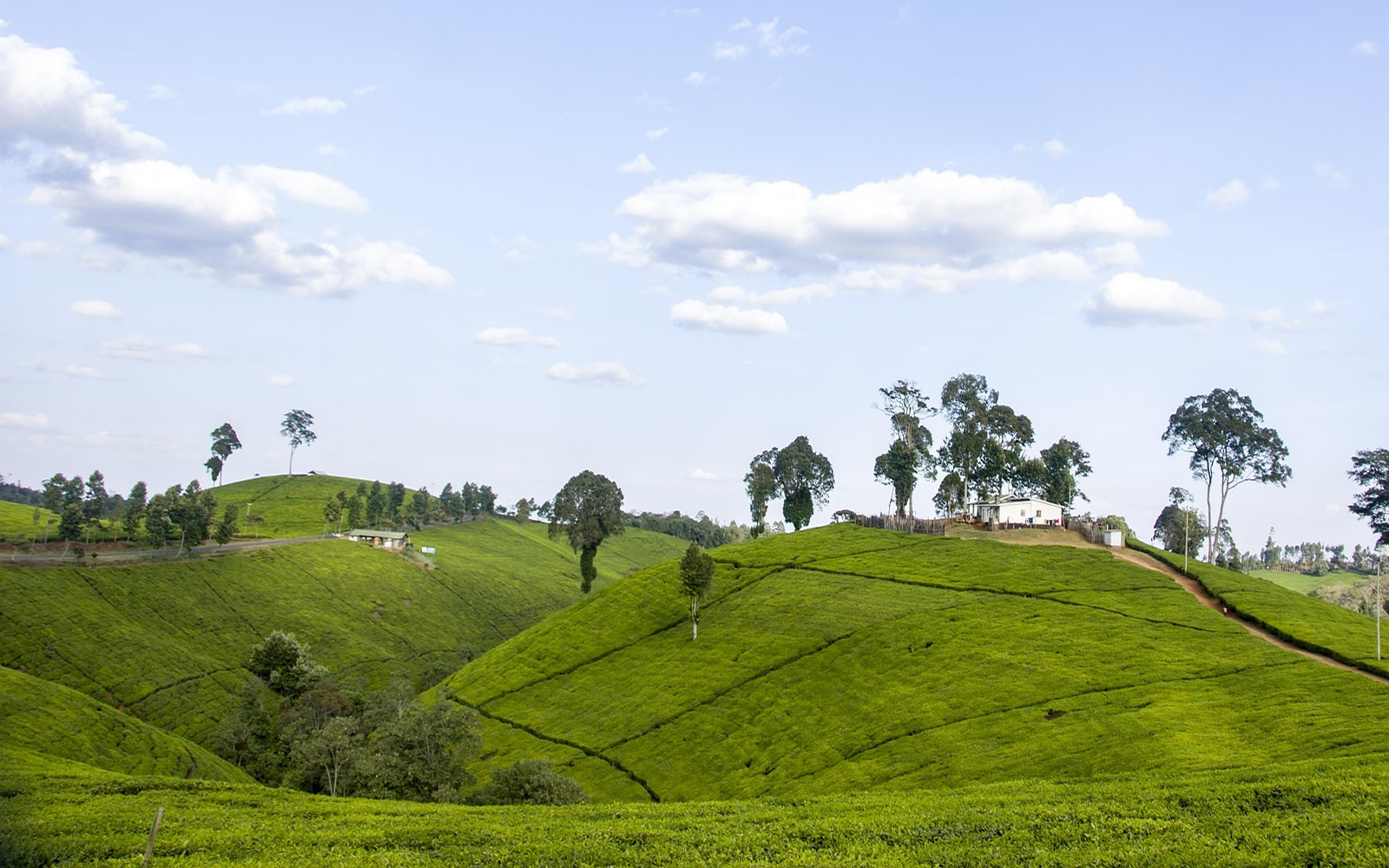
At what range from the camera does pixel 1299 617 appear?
7731 cm

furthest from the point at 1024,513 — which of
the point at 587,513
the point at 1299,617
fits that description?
the point at 587,513

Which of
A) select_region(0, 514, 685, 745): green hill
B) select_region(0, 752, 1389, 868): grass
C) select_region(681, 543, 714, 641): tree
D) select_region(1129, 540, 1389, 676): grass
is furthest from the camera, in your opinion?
select_region(0, 514, 685, 745): green hill

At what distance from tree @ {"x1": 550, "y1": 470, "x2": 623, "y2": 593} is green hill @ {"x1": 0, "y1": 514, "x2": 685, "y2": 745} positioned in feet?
83.8

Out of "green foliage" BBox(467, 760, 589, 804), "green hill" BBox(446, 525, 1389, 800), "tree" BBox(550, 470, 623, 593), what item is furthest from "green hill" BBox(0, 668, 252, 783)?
"tree" BBox(550, 470, 623, 593)

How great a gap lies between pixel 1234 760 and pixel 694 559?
2380 inches

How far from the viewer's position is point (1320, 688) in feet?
196

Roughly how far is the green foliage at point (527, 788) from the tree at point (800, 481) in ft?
341

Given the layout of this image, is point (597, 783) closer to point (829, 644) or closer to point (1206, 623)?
point (829, 644)

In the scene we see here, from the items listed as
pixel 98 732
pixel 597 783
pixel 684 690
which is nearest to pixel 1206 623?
pixel 684 690

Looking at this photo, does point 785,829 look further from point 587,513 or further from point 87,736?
point 587,513

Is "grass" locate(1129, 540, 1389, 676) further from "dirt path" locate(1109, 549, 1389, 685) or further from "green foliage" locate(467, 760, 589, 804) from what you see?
"green foliage" locate(467, 760, 589, 804)

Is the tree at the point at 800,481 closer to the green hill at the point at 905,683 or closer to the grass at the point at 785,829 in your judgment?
the green hill at the point at 905,683

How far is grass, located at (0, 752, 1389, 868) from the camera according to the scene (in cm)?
3188

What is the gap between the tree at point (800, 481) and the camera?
521 feet
